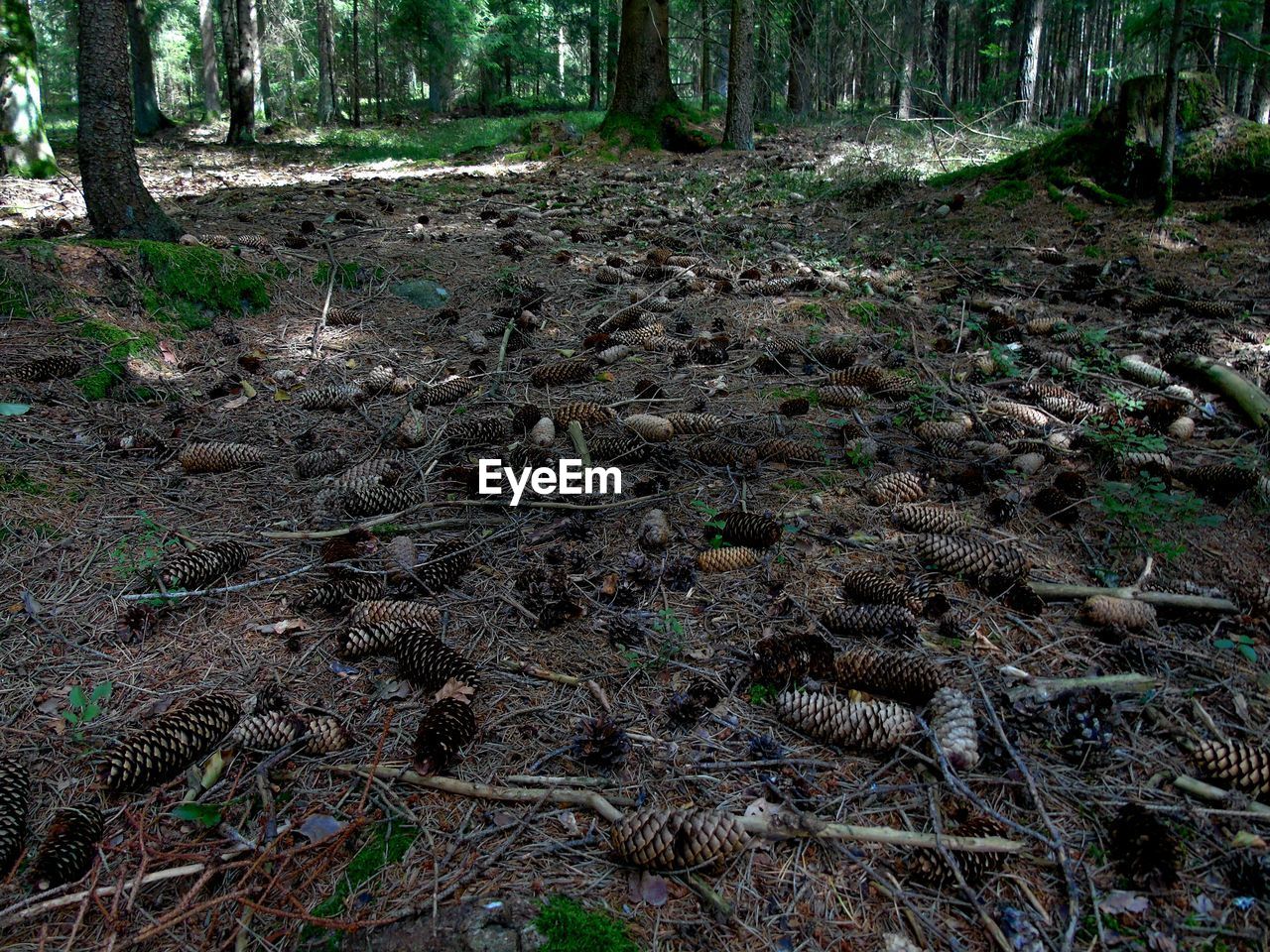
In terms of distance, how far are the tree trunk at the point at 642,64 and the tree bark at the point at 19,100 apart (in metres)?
7.79

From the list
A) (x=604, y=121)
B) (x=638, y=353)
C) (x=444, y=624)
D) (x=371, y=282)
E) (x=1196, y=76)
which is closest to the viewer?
(x=444, y=624)

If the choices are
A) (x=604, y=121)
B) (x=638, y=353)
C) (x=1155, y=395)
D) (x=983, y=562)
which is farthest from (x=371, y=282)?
(x=604, y=121)

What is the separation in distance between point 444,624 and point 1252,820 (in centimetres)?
221

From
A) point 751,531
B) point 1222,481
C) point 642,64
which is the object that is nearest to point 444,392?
point 751,531

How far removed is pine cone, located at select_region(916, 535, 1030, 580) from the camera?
2.44 meters

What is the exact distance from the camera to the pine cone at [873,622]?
2203 millimetres

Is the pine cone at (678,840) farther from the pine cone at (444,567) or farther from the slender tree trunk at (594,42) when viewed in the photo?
the slender tree trunk at (594,42)

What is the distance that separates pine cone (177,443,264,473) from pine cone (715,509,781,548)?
2.30 metres

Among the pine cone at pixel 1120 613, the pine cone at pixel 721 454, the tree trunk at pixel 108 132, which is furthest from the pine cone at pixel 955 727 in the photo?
the tree trunk at pixel 108 132

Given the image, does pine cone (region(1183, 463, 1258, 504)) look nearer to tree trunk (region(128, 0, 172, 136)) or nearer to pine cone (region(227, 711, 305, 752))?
pine cone (region(227, 711, 305, 752))

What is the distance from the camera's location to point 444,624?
2.37 m

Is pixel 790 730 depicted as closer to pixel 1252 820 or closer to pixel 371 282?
pixel 1252 820

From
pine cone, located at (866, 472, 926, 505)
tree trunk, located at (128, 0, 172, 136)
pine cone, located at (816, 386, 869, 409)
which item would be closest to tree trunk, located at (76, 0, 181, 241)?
pine cone, located at (816, 386, 869, 409)

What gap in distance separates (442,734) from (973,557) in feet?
6.16
